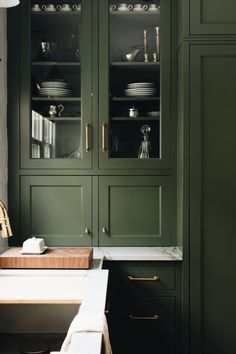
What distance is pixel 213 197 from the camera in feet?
8.15

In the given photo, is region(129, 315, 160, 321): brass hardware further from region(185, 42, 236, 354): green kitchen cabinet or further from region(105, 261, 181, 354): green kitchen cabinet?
region(185, 42, 236, 354): green kitchen cabinet

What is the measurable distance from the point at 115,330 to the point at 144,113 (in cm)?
134

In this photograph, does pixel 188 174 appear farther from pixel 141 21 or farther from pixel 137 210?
pixel 141 21

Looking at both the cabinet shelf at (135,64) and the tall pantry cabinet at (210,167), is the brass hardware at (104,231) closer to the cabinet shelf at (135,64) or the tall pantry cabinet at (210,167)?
the tall pantry cabinet at (210,167)

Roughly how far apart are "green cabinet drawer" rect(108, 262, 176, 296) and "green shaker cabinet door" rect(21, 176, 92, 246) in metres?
Answer: 0.36

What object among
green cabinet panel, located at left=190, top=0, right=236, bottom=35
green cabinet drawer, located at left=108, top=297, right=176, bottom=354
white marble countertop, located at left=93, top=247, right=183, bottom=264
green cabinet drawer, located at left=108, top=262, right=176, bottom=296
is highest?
green cabinet panel, located at left=190, top=0, right=236, bottom=35

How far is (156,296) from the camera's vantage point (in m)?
2.56

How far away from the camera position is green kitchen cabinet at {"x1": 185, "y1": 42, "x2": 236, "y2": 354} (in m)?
2.47

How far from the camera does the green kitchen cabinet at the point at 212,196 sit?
2.47 m

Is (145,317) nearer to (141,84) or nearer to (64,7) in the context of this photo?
(141,84)

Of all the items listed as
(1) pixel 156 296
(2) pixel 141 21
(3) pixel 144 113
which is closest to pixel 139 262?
(1) pixel 156 296

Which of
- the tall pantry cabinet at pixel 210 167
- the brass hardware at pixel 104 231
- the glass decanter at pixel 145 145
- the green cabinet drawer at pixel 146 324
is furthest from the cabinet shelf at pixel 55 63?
the green cabinet drawer at pixel 146 324

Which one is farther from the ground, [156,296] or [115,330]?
[156,296]

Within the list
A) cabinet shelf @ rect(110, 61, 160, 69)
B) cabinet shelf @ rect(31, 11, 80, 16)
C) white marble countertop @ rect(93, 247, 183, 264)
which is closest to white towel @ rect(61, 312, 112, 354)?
white marble countertop @ rect(93, 247, 183, 264)
